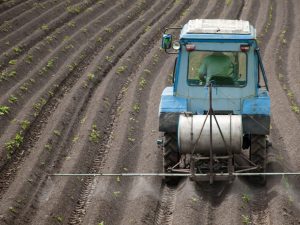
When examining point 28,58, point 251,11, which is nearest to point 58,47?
point 28,58

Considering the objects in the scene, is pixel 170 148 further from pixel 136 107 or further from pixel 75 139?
pixel 136 107

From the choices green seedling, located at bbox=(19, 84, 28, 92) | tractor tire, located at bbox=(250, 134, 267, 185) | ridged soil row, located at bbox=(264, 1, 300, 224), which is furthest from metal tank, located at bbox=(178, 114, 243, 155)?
green seedling, located at bbox=(19, 84, 28, 92)

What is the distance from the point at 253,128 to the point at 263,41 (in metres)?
11.2

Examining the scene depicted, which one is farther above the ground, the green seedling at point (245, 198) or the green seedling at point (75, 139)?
the green seedling at point (245, 198)

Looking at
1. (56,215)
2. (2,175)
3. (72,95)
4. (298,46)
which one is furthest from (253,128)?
(298,46)

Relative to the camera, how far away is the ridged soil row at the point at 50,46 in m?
16.8

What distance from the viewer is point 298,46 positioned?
67.3 feet

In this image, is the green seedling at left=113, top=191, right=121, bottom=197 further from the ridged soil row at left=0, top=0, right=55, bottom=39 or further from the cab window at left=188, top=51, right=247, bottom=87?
the ridged soil row at left=0, top=0, right=55, bottom=39

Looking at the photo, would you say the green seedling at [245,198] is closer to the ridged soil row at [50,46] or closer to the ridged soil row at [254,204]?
the ridged soil row at [254,204]

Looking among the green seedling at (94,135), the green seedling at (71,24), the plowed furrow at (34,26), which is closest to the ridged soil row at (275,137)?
the green seedling at (94,135)

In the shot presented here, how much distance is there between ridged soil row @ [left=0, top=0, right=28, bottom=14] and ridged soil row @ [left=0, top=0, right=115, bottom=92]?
2330 mm

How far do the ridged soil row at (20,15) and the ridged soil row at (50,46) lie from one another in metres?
1.23

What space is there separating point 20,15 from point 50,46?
3.01 metres

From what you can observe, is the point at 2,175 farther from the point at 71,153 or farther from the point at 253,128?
the point at 253,128
